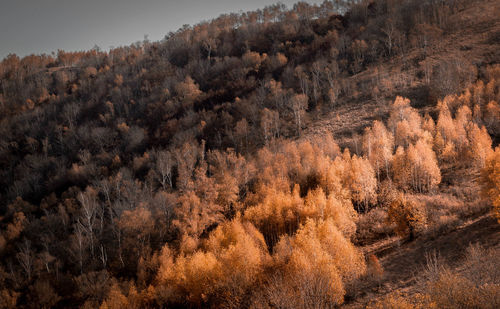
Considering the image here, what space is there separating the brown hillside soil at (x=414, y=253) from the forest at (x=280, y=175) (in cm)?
31

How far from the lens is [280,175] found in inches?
2463

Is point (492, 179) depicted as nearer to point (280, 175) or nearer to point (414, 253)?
point (414, 253)

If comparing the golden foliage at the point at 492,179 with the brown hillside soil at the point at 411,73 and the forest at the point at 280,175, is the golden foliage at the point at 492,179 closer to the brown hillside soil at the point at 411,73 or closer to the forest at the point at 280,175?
the forest at the point at 280,175

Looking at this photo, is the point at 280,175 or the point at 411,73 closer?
the point at 280,175

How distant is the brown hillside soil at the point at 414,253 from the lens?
30.9 metres

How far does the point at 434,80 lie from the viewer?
83438mm

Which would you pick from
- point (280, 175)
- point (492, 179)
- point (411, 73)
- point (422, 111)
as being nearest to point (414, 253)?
point (492, 179)

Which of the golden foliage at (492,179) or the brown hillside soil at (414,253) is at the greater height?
the golden foliage at (492,179)

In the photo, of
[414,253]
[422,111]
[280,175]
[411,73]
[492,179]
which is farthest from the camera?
[411,73]

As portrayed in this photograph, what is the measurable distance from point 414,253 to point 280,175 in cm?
3014

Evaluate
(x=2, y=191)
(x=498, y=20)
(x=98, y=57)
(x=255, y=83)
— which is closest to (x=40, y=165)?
(x=2, y=191)

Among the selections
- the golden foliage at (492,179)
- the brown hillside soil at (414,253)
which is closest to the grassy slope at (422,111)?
the brown hillside soil at (414,253)

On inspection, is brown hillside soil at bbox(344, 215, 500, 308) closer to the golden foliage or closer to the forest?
the forest

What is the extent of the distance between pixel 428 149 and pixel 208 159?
54.2m
